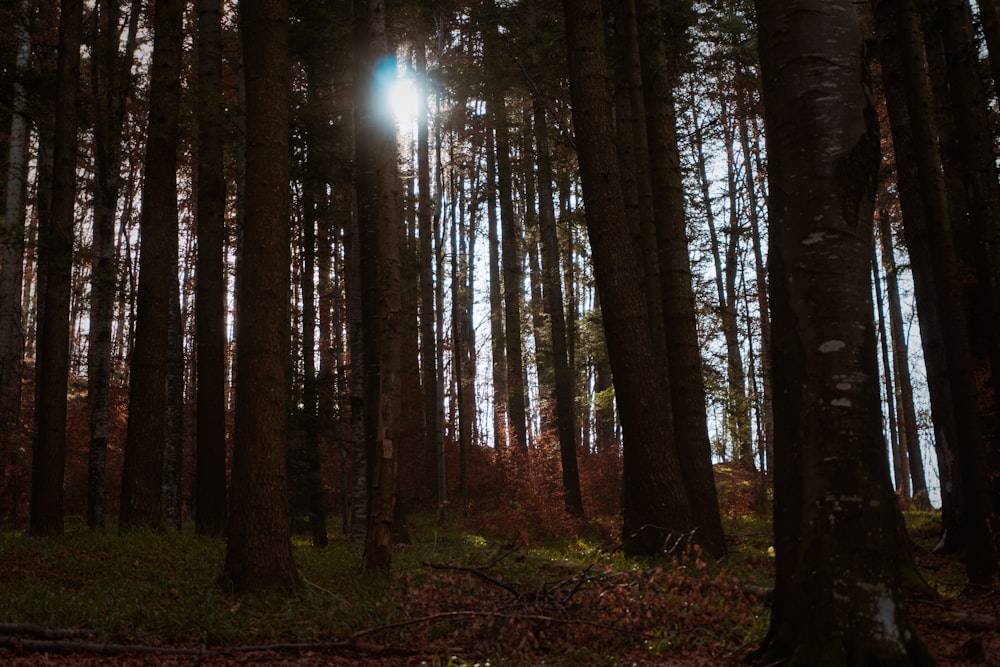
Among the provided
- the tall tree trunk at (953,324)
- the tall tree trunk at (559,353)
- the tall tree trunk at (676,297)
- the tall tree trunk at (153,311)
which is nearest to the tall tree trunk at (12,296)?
the tall tree trunk at (153,311)

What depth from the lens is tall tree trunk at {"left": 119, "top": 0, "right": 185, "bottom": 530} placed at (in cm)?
1152

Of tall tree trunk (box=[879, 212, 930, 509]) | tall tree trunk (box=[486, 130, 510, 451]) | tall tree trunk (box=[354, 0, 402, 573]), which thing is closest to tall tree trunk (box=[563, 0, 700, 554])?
tall tree trunk (box=[354, 0, 402, 573])

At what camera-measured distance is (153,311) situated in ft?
38.0

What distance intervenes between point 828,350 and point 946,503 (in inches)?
401

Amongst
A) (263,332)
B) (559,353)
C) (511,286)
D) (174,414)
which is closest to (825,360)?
(263,332)

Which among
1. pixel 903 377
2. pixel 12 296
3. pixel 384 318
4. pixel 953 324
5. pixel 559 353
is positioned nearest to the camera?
pixel 384 318

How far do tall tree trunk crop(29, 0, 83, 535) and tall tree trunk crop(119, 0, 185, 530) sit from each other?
0.94 metres

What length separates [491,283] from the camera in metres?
31.7

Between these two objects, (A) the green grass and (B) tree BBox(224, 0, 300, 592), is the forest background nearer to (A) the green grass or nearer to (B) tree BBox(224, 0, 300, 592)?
(B) tree BBox(224, 0, 300, 592)

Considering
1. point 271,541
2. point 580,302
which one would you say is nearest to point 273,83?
point 271,541

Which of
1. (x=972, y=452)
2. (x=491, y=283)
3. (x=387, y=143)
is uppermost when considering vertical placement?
(x=491, y=283)

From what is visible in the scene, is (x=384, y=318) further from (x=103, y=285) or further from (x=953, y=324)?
(x=103, y=285)

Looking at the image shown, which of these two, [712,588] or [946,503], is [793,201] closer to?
[712,588]

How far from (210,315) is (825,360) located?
1043cm
